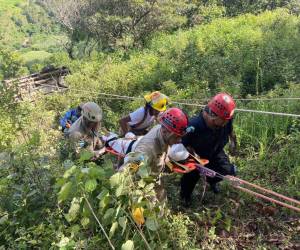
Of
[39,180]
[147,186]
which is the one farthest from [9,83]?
[147,186]

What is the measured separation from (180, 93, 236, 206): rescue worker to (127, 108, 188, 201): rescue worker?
491mm

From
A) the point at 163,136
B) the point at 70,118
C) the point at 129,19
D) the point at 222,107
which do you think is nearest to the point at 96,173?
the point at 163,136

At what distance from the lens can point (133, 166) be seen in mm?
2672

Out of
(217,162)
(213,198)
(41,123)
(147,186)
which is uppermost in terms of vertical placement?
(147,186)

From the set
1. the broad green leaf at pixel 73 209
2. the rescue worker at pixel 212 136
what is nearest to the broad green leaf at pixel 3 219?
the broad green leaf at pixel 73 209

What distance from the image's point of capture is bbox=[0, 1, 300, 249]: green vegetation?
2686 millimetres

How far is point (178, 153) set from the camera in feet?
12.7

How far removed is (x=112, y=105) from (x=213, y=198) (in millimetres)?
6047

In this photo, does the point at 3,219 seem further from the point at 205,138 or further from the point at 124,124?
the point at 205,138

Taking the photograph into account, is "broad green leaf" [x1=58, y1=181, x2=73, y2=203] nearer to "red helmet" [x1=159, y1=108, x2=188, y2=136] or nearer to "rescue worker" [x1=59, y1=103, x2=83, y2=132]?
"red helmet" [x1=159, y1=108, x2=188, y2=136]

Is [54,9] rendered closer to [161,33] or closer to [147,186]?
[161,33]

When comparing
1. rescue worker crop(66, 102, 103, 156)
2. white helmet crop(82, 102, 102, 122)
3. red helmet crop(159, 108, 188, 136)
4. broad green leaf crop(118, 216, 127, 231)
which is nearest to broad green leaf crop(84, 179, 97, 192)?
broad green leaf crop(118, 216, 127, 231)

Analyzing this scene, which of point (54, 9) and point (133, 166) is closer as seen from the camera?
point (133, 166)

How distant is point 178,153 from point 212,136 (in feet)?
1.37
